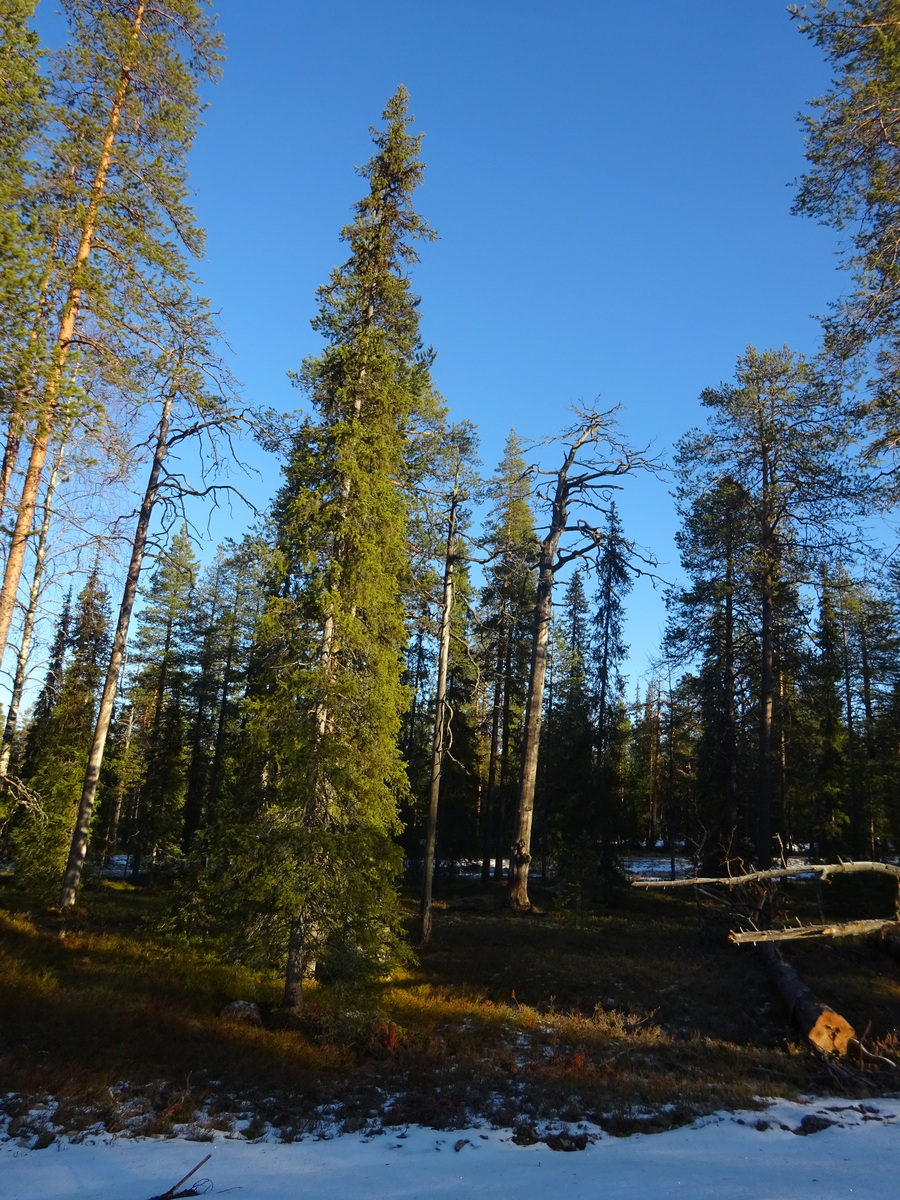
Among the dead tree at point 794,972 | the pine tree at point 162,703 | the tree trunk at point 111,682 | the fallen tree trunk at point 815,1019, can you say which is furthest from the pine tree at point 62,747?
the fallen tree trunk at point 815,1019

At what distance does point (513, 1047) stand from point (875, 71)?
1586 cm

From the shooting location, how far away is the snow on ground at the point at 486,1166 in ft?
18.9

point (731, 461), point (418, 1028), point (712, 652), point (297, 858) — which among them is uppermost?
point (731, 461)

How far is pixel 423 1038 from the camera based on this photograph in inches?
424

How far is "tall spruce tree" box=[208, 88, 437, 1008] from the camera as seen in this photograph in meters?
10.4

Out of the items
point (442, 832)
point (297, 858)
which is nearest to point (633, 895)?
→ point (442, 832)

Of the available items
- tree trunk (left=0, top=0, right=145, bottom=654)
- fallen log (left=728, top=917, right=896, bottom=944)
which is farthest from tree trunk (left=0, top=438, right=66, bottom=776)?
fallen log (left=728, top=917, right=896, bottom=944)

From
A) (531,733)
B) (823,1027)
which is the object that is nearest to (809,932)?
(823,1027)

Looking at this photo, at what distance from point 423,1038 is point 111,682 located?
35.1 ft

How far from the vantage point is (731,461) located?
20562 millimetres

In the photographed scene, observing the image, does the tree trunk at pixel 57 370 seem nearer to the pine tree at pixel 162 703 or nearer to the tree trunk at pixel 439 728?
the tree trunk at pixel 439 728

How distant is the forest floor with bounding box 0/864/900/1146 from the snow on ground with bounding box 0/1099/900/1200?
0.43 meters

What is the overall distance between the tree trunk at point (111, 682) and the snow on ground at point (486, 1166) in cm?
1054

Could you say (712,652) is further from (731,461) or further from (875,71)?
(875,71)
